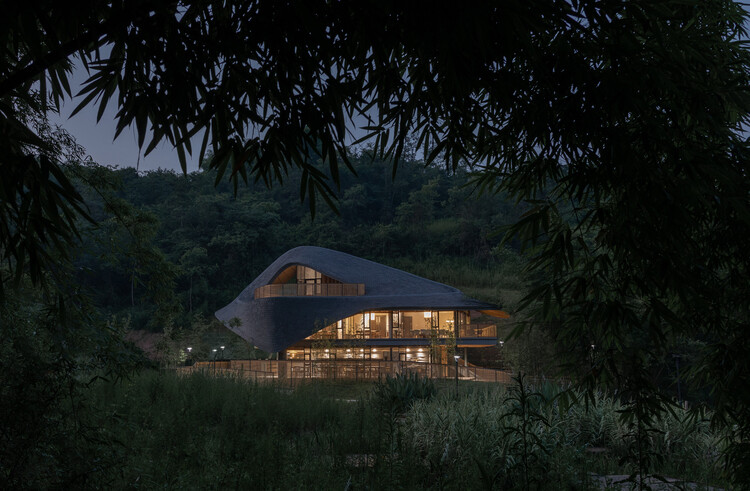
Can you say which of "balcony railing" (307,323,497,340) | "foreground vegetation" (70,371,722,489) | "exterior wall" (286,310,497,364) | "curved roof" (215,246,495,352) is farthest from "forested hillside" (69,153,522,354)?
"foreground vegetation" (70,371,722,489)

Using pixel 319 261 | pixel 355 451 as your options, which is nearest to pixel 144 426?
pixel 355 451

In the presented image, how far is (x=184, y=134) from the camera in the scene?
87.0 inches

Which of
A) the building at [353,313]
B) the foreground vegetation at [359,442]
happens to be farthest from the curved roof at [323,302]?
the foreground vegetation at [359,442]

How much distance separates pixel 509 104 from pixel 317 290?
80.7 ft

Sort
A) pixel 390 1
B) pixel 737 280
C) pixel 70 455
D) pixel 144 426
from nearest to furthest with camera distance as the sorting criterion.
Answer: pixel 390 1, pixel 737 280, pixel 70 455, pixel 144 426

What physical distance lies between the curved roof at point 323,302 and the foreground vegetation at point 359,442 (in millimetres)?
15978

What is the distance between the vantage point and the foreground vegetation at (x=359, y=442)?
3.58 meters

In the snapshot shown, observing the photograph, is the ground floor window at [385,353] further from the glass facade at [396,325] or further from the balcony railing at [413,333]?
the glass facade at [396,325]

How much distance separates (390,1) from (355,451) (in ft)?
14.7

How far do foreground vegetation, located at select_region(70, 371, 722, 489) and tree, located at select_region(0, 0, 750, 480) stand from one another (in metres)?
0.68

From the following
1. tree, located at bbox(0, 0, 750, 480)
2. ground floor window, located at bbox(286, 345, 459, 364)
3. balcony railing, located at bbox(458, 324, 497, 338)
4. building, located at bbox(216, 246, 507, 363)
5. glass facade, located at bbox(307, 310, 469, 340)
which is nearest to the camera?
tree, located at bbox(0, 0, 750, 480)

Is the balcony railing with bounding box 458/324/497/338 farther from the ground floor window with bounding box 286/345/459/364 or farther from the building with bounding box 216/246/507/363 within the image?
the ground floor window with bounding box 286/345/459/364

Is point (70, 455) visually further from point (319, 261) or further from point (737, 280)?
point (319, 261)

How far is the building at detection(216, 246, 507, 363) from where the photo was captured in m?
24.7
